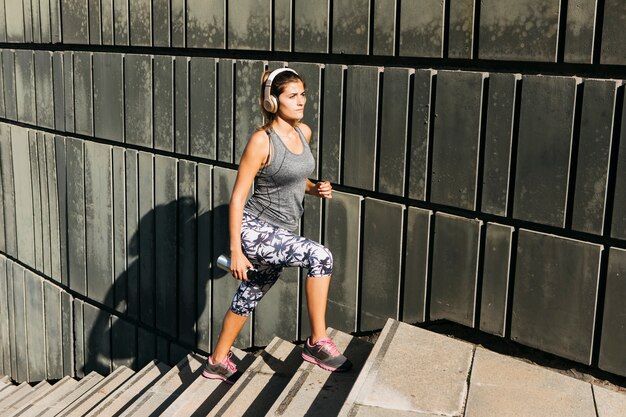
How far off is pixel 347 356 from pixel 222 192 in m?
1.77

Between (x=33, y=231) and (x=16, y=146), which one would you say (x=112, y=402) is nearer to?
(x=33, y=231)

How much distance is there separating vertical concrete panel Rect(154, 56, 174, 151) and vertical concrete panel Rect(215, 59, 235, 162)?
56cm

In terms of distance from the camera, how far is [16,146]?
8.06m

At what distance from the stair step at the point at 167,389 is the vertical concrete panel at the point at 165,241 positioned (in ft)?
2.47

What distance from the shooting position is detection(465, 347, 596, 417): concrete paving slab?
11.5 ft

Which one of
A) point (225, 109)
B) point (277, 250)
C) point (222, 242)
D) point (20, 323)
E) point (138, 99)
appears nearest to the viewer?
point (277, 250)

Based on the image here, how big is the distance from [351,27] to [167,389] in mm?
2626

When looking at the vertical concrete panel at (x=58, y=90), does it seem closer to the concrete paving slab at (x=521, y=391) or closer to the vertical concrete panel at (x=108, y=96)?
the vertical concrete panel at (x=108, y=96)

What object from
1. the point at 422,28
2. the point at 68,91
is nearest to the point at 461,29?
the point at 422,28

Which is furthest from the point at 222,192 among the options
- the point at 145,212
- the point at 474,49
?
the point at 474,49

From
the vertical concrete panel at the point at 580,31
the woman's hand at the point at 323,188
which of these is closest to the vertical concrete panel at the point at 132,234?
the woman's hand at the point at 323,188

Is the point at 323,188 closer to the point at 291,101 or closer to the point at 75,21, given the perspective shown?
the point at 291,101

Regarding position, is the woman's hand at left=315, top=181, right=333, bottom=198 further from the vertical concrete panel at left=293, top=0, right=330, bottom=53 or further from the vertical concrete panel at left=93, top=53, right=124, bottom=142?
the vertical concrete panel at left=93, top=53, right=124, bottom=142

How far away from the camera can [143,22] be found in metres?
6.11
